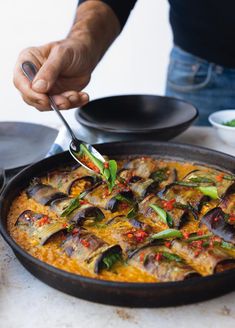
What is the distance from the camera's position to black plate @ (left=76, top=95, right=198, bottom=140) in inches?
106

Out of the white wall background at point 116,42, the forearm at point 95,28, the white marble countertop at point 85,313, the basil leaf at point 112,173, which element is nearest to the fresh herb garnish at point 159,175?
the basil leaf at point 112,173

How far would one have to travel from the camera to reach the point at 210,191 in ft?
6.67

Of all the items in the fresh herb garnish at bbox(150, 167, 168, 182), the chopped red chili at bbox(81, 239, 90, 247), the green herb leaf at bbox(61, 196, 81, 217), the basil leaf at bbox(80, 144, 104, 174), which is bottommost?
the fresh herb garnish at bbox(150, 167, 168, 182)

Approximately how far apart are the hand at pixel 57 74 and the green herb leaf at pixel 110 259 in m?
0.93

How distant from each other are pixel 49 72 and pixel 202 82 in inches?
54.1

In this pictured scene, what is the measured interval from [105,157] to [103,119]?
534 mm

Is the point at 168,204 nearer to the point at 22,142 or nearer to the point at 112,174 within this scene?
the point at 112,174

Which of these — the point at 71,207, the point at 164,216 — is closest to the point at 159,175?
the point at 164,216

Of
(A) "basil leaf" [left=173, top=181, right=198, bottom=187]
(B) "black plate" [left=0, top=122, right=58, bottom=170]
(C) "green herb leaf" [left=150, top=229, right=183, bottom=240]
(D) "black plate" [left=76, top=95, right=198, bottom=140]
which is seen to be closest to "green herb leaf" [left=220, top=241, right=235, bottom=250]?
(C) "green herb leaf" [left=150, top=229, right=183, bottom=240]

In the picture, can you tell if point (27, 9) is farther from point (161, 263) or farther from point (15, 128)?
point (161, 263)

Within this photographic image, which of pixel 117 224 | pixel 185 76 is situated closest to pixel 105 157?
pixel 117 224

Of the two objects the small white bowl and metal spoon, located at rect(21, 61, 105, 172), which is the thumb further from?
the small white bowl

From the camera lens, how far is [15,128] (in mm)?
2676

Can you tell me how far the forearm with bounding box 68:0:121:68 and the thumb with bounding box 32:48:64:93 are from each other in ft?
0.85
